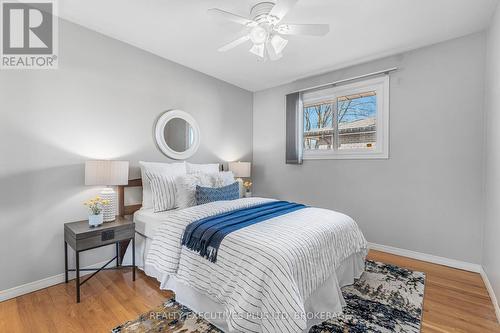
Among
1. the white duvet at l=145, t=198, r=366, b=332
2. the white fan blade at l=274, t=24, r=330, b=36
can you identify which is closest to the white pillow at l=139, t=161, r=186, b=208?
the white duvet at l=145, t=198, r=366, b=332

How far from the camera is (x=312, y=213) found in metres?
2.32

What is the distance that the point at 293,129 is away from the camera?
4094mm

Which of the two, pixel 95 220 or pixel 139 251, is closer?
pixel 95 220

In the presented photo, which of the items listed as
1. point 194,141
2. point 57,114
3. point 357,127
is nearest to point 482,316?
point 357,127

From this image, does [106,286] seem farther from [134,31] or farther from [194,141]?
[134,31]

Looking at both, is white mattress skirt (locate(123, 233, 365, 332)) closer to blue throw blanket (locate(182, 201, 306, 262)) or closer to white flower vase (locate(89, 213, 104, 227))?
blue throw blanket (locate(182, 201, 306, 262))

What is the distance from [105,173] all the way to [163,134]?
3.49 feet

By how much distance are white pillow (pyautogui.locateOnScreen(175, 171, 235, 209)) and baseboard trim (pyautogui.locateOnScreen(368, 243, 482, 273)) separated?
2.35 m

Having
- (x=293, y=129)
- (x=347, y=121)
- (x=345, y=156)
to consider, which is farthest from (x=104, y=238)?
(x=347, y=121)

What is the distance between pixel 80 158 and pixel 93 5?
4.97 ft

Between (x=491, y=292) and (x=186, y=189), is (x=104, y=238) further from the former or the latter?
(x=491, y=292)

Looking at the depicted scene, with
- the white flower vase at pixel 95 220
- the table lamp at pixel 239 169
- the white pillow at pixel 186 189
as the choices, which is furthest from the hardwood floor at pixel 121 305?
the table lamp at pixel 239 169

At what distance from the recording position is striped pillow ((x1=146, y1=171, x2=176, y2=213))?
8.73ft

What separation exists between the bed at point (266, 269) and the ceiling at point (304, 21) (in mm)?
1923
